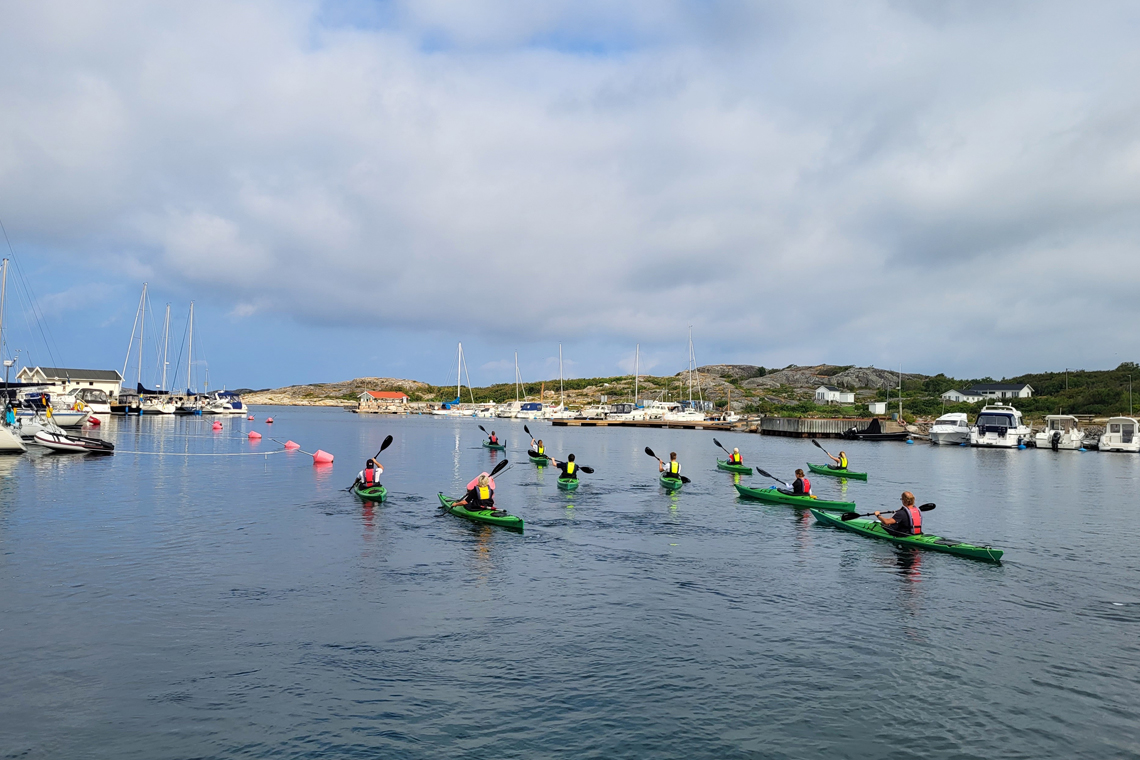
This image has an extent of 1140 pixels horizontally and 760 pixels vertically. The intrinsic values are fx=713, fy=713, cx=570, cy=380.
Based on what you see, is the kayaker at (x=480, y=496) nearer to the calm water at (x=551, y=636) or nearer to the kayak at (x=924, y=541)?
the calm water at (x=551, y=636)

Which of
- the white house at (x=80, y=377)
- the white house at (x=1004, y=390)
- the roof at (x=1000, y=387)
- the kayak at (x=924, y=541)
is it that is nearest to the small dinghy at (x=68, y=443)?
the kayak at (x=924, y=541)

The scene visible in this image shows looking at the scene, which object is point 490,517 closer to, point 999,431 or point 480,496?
point 480,496

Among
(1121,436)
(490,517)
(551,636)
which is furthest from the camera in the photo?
(1121,436)

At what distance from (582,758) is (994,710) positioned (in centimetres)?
816

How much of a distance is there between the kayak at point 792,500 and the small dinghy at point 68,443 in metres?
52.2

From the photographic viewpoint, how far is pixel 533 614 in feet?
61.5

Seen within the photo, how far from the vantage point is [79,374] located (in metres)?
145

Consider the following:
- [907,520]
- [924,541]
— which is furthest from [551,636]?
[924,541]

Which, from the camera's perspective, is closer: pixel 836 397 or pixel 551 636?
pixel 551 636

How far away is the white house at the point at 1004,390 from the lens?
480 ft

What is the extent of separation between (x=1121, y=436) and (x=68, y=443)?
113 m

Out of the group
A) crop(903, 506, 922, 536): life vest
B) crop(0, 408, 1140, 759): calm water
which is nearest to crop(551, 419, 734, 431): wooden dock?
crop(0, 408, 1140, 759): calm water

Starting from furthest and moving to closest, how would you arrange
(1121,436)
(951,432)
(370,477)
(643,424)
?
(643,424), (951,432), (1121,436), (370,477)

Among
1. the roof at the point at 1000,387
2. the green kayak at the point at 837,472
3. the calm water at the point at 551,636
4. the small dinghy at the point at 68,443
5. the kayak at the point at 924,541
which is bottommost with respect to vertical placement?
the calm water at the point at 551,636
